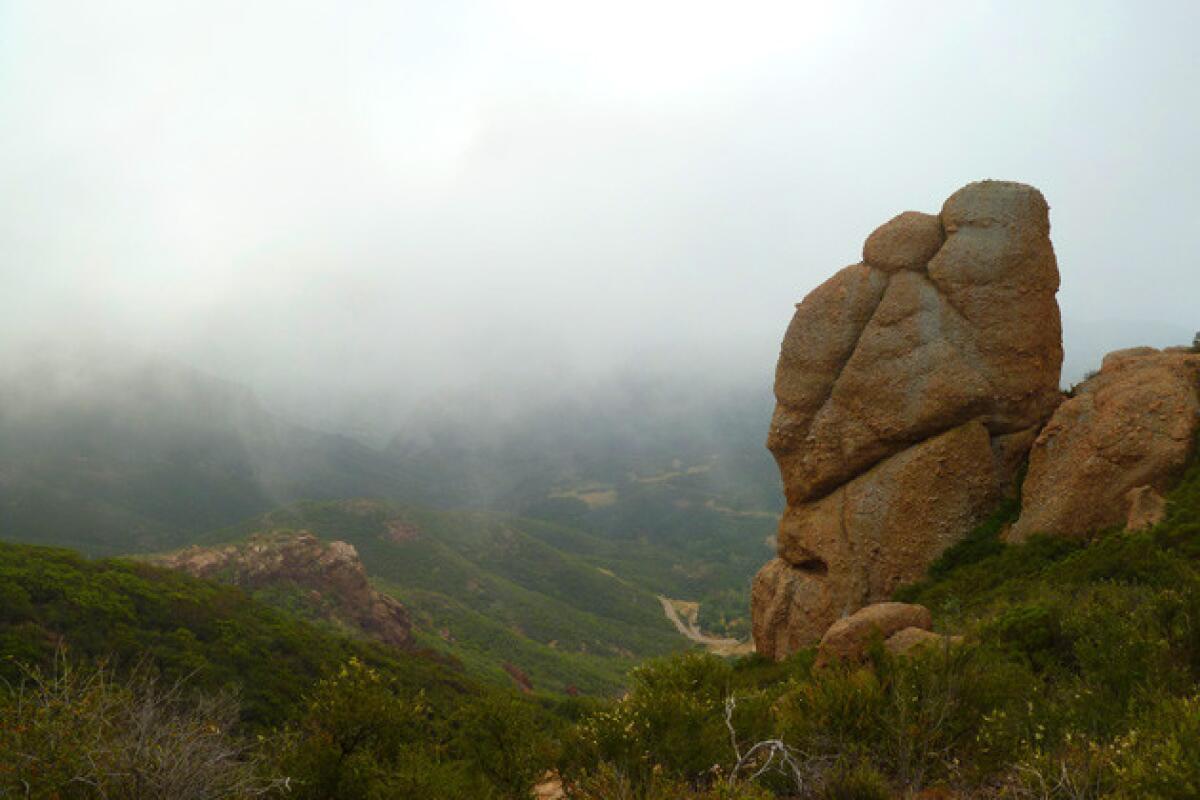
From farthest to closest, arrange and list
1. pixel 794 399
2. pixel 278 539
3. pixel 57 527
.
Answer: pixel 57 527 < pixel 278 539 < pixel 794 399

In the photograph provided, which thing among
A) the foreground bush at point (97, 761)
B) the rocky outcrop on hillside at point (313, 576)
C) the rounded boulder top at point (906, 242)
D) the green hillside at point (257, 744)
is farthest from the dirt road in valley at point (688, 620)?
the foreground bush at point (97, 761)

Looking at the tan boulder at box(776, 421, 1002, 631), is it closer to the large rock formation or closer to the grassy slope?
the large rock formation

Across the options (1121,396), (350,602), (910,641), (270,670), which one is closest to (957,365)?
(1121,396)

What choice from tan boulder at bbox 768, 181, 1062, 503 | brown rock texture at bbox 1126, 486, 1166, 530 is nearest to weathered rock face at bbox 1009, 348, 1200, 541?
brown rock texture at bbox 1126, 486, 1166, 530

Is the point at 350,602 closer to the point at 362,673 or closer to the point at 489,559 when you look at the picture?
the point at 362,673

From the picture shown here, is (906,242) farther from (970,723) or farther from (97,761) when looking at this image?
(97,761)

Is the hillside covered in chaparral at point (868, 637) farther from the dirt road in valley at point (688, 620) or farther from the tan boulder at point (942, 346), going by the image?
the dirt road in valley at point (688, 620)

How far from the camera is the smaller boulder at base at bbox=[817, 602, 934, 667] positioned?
50.0 feet

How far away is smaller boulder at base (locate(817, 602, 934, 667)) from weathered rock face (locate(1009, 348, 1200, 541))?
263 inches

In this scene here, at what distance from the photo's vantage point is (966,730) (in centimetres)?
834

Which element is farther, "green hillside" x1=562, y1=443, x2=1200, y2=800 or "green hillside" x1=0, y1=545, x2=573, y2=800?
"green hillside" x1=0, y1=545, x2=573, y2=800

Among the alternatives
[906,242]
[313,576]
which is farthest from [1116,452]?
[313,576]

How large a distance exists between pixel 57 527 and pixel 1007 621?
219096mm

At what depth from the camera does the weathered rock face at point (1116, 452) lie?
17.9m
